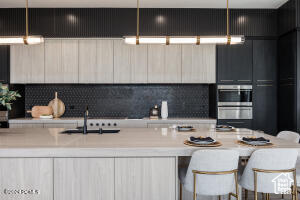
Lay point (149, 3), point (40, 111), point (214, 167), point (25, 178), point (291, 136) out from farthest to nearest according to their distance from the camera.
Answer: point (40, 111) < point (149, 3) < point (291, 136) < point (25, 178) < point (214, 167)

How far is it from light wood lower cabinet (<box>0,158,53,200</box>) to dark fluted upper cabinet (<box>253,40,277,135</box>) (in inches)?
150

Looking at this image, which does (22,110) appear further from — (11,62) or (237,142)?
(237,142)

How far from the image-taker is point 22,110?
16.5 ft

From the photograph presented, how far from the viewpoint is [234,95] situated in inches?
185

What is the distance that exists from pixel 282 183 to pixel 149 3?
353cm

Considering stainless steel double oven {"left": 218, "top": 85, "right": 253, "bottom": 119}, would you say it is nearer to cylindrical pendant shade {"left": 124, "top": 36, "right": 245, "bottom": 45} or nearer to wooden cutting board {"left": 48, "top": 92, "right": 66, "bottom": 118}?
cylindrical pendant shade {"left": 124, "top": 36, "right": 245, "bottom": 45}

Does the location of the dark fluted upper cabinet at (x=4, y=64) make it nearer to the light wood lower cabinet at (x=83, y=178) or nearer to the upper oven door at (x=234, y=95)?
the light wood lower cabinet at (x=83, y=178)

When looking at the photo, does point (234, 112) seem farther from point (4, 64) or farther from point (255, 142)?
point (4, 64)

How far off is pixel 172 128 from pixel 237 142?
1103 mm

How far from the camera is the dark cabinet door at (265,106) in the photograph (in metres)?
4.74

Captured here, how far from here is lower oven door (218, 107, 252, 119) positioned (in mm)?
4707

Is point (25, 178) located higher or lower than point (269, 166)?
lower

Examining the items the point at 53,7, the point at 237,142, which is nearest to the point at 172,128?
the point at 237,142

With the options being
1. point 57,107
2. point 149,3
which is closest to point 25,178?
point 57,107
